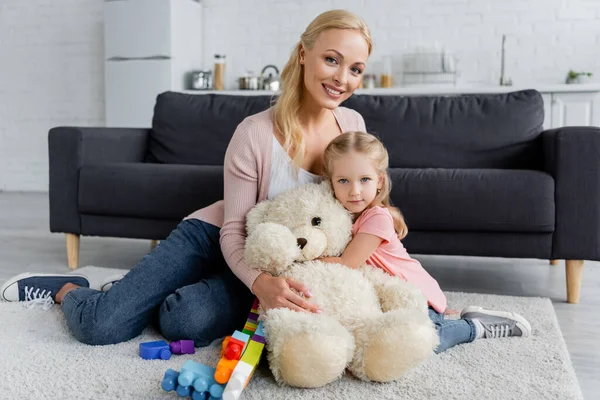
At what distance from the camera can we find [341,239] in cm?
152

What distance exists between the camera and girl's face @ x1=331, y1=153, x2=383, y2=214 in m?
1.53

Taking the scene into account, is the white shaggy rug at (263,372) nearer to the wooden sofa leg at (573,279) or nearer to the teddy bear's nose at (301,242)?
the teddy bear's nose at (301,242)

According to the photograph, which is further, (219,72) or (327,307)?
(219,72)

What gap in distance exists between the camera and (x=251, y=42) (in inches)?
213

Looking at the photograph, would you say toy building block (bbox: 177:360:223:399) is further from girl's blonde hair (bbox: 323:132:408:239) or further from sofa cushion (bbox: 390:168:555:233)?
sofa cushion (bbox: 390:168:555:233)

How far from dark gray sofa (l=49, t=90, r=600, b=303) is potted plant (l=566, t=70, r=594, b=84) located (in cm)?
206

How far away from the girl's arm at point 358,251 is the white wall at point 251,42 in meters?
3.77

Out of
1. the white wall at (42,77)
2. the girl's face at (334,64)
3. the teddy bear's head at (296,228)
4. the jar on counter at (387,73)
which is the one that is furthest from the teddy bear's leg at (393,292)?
the white wall at (42,77)

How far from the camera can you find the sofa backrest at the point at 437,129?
2.63 metres

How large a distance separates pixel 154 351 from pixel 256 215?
42 cm

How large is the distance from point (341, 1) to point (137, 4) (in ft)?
5.47

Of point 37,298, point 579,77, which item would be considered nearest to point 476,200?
point 37,298

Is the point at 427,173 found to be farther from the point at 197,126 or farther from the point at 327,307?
the point at 197,126

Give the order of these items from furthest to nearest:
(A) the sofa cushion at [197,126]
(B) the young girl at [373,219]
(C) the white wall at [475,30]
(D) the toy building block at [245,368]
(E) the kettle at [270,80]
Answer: (E) the kettle at [270,80]
(C) the white wall at [475,30]
(A) the sofa cushion at [197,126]
(B) the young girl at [373,219]
(D) the toy building block at [245,368]
